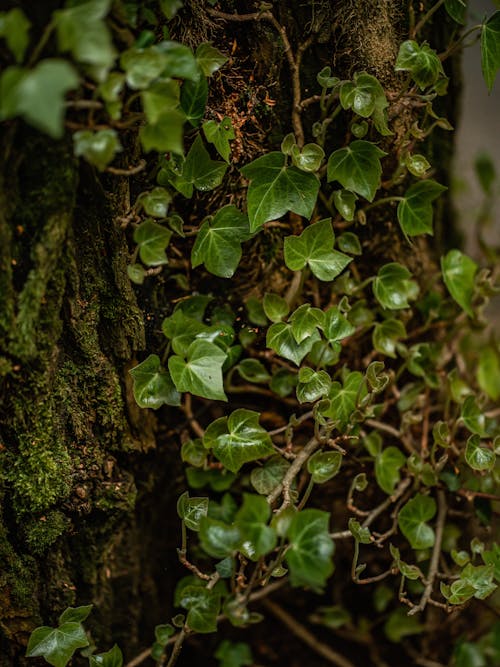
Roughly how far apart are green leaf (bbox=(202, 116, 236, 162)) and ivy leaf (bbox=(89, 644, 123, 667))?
0.81 metres

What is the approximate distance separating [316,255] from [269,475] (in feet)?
1.28

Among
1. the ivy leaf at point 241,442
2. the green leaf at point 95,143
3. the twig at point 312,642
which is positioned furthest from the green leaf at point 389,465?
the green leaf at point 95,143

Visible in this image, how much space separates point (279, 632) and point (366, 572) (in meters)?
0.26

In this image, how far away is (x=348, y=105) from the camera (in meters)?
0.87

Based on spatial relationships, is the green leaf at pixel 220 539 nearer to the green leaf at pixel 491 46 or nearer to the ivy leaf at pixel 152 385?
the ivy leaf at pixel 152 385

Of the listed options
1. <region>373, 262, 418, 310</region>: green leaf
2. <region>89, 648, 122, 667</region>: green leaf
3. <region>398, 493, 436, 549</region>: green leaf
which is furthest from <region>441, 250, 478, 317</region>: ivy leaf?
<region>89, 648, 122, 667</region>: green leaf

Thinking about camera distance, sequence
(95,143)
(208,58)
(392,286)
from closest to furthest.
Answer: (95,143) → (208,58) → (392,286)

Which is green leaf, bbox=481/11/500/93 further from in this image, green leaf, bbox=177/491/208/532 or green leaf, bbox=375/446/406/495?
green leaf, bbox=177/491/208/532

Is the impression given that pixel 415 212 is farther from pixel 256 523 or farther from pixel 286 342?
pixel 256 523

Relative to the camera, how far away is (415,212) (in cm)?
98

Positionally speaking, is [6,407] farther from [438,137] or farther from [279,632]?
[438,137]

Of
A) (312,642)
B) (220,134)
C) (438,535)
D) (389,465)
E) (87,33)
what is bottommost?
(312,642)

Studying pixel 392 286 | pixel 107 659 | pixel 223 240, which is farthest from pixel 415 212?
pixel 107 659

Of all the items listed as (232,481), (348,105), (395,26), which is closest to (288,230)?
(348,105)
